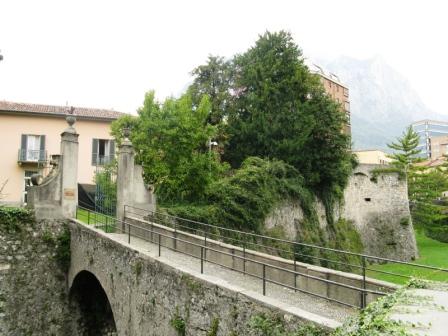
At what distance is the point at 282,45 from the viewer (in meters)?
26.9

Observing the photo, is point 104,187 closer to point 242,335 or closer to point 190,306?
point 190,306

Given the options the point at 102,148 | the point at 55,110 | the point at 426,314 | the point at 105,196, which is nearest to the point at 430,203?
the point at 102,148

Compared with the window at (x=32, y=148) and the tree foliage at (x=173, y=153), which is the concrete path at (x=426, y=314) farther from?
the window at (x=32, y=148)

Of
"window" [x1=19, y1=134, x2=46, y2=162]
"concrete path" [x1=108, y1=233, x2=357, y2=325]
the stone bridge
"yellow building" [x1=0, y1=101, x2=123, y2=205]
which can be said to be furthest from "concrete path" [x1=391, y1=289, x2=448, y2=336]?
"window" [x1=19, y1=134, x2=46, y2=162]

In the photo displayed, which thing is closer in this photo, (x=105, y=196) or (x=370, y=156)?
(x=105, y=196)

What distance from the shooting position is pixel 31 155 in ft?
90.2

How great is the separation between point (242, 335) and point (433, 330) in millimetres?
2849

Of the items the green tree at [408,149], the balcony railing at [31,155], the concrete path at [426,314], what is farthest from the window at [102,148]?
the green tree at [408,149]

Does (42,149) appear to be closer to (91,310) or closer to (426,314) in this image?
(91,310)

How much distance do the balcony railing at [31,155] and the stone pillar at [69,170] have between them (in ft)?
46.2

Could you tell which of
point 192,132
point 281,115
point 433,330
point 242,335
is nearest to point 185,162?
point 192,132

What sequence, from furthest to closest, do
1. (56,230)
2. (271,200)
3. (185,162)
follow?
1. (271,200)
2. (185,162)
3. (56,230)

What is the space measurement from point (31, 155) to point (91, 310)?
54.6 ft

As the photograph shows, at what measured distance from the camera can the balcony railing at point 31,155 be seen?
27234mm
